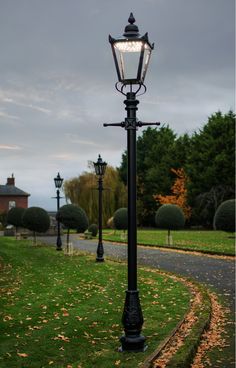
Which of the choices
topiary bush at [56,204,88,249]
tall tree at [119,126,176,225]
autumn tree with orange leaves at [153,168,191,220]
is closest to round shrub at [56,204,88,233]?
topiary bush at [56,204,88,249]

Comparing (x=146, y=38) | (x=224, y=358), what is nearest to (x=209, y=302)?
(x=224, y=358)

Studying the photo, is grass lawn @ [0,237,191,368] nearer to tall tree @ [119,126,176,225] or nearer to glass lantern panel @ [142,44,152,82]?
glass lantern panel @ [142,44,152,82]

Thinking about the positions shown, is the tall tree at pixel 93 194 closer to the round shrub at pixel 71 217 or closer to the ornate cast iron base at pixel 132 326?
the round shrub at pixel 71 217

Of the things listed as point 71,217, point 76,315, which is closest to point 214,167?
point 71,217

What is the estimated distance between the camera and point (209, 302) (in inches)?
379

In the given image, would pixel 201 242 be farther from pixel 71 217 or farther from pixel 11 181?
pixel 11 181

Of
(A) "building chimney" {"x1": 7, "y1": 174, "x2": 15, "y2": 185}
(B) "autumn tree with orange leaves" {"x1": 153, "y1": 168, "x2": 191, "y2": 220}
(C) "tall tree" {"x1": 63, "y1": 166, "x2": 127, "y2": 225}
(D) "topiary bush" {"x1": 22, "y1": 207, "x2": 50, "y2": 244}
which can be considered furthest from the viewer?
(A) "building chimney" {"x1": 7, "y1": 174, "x2": 15, "y2": 185}

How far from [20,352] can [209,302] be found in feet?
16.4

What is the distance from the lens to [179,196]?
58.8 meters

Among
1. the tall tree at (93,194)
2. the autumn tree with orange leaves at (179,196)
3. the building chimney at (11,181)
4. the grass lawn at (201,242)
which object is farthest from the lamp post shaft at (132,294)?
the building chimney at (11,181)

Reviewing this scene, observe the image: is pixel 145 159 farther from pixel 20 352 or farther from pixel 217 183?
pixel 20 352

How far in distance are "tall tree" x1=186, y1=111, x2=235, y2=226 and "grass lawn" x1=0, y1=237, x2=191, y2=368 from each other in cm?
3881

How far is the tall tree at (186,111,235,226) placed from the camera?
52.1 m

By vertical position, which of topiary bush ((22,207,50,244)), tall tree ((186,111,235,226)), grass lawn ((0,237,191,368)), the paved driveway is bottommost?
the paved driveway
